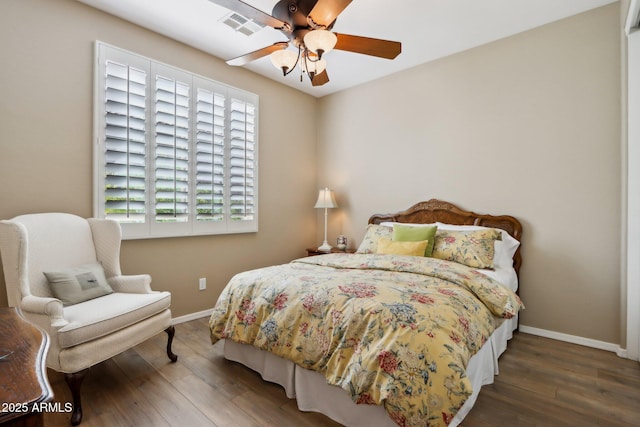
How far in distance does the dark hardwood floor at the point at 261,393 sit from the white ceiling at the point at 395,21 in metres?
2.79

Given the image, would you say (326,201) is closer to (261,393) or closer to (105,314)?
(261,393)

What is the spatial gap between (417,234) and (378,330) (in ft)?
5.49

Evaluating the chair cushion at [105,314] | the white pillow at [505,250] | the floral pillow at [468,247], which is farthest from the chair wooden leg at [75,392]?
the white pillow at [505,250]

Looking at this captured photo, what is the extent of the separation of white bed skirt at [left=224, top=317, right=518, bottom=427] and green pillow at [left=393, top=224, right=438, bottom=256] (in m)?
0.92

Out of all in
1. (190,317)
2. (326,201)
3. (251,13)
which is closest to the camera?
(251,13)

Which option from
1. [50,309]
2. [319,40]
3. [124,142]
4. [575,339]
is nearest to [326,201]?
[124,142]

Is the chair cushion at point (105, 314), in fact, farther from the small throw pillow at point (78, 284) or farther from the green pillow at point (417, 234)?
the green pillow at point (417, 234)

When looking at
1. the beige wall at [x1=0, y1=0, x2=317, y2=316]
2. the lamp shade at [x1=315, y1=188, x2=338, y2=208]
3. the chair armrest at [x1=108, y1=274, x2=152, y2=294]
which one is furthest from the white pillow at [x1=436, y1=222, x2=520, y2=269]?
the chair armrest at [x1=108, y1=274, x2=152, y2=294]

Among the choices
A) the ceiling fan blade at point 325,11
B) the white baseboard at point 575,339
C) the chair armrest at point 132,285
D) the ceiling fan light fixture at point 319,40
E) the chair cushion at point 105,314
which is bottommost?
the white baseboard at point 575,339

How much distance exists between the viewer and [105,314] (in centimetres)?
193

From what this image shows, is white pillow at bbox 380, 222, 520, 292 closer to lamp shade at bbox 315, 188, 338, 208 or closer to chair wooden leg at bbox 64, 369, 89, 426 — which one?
lamp shade at bbox 315, 188, 338, 208

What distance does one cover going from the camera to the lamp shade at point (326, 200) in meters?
4.20

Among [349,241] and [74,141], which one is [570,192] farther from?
[74,141]

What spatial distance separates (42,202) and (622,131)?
4501mm
